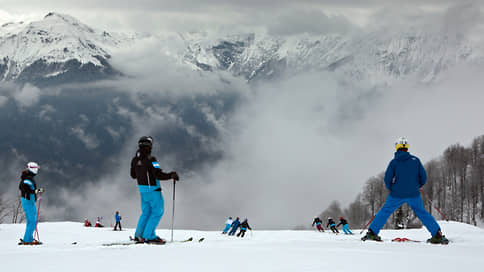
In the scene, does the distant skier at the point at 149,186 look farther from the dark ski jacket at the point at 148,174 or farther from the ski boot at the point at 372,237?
the ski boot at the point at 372,237

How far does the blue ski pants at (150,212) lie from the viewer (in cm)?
1010

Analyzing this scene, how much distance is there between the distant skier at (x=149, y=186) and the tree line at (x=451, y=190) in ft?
197

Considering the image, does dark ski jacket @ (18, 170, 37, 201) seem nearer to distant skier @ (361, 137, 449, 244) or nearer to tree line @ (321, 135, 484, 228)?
distant skier @ (361, 137, 449, 244)

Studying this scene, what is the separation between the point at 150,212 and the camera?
33.8 ft

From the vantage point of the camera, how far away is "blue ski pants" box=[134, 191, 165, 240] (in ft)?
33.1

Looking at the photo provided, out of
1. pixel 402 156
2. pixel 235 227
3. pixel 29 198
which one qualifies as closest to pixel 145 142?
pixel 29 198

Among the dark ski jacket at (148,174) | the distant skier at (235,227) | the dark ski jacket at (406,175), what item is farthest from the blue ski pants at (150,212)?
the distant skier at (235,227)

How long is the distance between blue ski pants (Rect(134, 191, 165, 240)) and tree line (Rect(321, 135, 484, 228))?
60106 mm

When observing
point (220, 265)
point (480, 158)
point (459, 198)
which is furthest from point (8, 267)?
point (480, 158)

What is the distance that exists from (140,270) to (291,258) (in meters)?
2.44

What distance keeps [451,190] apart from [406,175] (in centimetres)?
7590

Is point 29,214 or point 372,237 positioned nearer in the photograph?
point 372,237

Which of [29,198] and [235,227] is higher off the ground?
[29,198]

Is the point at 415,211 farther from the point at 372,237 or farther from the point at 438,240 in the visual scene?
the point at 372,237
